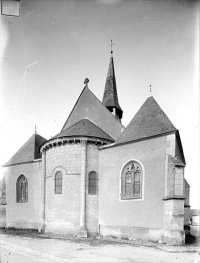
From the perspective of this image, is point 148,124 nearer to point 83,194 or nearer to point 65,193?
point 83,194

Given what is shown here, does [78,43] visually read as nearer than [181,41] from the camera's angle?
No

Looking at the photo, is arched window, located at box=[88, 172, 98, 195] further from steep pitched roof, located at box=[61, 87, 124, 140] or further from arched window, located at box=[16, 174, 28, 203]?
arched window, located at box=[16, 174, 28, 203]

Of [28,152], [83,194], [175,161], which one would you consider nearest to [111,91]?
[28,152]

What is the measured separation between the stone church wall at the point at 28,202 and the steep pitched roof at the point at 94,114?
4937 mm

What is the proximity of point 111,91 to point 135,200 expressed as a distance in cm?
1711

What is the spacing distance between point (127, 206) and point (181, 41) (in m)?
9.00

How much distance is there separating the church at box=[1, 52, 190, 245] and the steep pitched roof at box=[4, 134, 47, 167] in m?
1.61

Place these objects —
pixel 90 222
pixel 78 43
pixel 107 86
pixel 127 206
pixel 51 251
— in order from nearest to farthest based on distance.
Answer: pixel 51 251, pixel 78 43, pixel 127 206, pixel 90 222, pixel 107 86

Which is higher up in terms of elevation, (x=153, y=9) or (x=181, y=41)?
(x=153, y=9)

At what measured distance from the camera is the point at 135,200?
13.7 m

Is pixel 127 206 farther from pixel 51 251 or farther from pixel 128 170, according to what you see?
pixel 51 251

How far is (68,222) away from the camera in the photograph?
14.8 metres

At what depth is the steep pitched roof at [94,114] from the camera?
62.6 feet

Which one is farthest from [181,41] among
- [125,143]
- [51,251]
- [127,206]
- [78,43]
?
[51,251]
